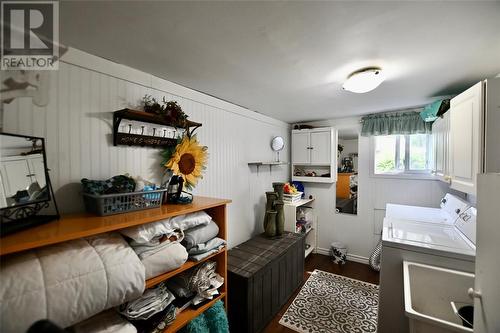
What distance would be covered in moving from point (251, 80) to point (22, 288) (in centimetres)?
179

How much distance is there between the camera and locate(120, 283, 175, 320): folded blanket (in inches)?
42.3

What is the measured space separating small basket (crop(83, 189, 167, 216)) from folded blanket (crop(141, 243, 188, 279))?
0.97 ft

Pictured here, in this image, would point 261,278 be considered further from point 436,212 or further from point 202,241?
point 436,212

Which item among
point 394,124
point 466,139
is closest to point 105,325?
point 466,139

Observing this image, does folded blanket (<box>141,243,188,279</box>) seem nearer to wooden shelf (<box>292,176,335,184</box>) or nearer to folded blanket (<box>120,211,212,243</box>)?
folded blanket (<box>120,211,212,243</box>)

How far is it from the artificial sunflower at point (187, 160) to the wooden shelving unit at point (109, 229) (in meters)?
0.26

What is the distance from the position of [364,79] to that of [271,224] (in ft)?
6.12

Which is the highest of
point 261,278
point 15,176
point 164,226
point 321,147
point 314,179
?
point 321,147

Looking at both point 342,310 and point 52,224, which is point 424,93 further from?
point 52,224

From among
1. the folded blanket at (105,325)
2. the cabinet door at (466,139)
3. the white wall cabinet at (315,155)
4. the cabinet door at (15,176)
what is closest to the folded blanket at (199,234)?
the folded blanket at (105,325)

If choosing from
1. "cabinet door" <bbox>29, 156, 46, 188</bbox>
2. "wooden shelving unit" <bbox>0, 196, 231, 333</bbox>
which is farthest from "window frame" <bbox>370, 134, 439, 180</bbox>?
"cabinet door" <bbox>29, 156, 46, 188</bbox>

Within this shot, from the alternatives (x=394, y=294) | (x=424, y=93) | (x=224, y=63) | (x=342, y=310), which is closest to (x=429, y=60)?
(x=424, y=93)

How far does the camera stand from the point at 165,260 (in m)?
1.17

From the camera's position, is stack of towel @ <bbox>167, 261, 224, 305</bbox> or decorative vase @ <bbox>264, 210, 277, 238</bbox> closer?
stack of towel @ <bbox>167, 261, 224, 305</bbox>
